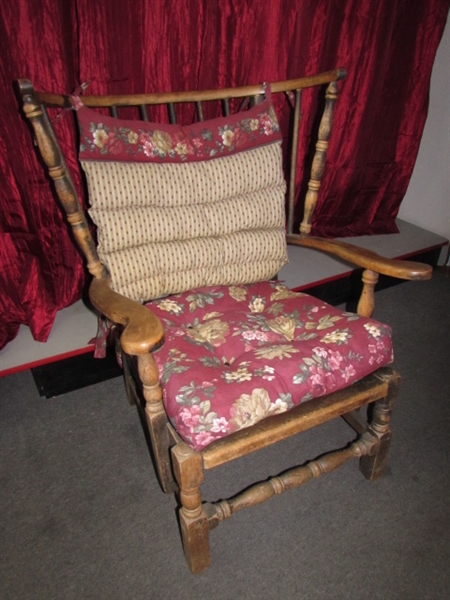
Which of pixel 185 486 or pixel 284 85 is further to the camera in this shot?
pixel 284 85

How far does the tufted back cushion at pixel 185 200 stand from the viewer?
3.44 ft

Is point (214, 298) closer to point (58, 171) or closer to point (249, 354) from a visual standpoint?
point (249, 354)

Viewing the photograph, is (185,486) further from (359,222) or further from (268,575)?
(359,222)

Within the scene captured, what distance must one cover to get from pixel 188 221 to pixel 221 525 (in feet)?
2.59

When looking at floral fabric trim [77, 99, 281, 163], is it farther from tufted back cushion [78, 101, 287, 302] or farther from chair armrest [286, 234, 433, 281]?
chair armrest [286, 234, 433, 281]

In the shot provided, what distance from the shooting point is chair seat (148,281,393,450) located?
0.84 meters

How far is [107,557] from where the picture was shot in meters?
1.05

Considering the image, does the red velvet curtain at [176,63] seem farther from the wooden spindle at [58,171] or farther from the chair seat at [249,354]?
the chair seat at [249,354]

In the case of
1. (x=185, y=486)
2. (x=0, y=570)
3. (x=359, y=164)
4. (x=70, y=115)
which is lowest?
(x=0, y=570)

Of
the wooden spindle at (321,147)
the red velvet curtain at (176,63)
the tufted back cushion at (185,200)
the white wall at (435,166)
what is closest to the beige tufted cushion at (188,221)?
the tufted back cushion at (185,200)

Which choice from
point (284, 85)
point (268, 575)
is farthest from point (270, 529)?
point (284, 85)

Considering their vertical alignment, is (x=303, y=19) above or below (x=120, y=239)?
above

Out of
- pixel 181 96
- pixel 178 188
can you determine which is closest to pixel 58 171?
pixel 178 188

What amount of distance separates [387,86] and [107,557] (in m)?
2.11
